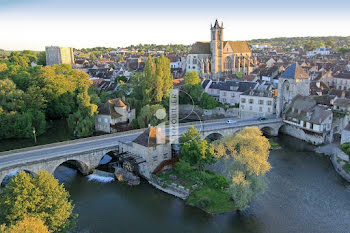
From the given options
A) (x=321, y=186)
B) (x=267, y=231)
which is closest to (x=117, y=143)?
(x=267, y=231)

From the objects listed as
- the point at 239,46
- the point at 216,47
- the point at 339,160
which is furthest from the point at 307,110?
the point at 239,46

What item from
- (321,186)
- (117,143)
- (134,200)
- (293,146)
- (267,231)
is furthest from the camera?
(293,146)

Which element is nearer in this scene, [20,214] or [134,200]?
[20,214]

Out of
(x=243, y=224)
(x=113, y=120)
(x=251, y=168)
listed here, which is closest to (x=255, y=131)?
(x=251, y=168)

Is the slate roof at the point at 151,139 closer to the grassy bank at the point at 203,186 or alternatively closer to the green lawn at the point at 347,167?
the grassy bank at the point at 203,186

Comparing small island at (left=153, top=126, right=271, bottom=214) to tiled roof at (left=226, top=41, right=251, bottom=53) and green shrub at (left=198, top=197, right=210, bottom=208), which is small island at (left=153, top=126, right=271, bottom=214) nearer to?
green shrub at (left=198, top=197, right=210, bottom=208)

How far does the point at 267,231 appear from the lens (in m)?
24.3

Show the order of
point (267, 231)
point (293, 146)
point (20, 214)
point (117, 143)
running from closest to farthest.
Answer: point (20, 214), point (267, 231), point (117, 143), point (293, 146)

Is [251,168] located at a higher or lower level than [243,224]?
higher

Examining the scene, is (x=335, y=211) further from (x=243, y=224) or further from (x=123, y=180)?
(x=123, y=180)

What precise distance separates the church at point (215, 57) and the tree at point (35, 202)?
6030cm

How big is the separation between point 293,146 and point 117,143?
25.1m

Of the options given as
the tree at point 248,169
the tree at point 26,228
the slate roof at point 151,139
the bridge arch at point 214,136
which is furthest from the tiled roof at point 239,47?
the tree at point 26,228

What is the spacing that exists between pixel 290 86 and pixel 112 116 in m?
28.3
